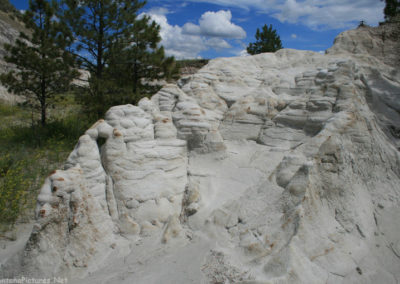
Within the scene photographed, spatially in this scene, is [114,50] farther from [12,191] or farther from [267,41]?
[267,41]

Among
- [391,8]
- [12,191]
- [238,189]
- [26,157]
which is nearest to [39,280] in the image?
[238,189]

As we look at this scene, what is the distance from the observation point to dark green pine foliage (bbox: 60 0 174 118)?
9.33 metres

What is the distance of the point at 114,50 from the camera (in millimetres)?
9727

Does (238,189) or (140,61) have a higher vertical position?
(140,61)

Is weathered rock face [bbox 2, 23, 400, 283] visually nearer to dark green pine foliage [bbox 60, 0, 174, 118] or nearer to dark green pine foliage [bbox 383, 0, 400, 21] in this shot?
dark green pine foliage [bbox 60, 0, 174, 118]

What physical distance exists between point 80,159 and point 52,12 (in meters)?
7.48

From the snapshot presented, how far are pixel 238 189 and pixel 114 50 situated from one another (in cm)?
775

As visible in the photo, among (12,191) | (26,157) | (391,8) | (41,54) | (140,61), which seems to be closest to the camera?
(12,191)

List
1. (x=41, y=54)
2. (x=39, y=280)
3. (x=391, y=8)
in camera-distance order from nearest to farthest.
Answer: (x=39, y=280) < (x=41, y=54) < (x=391, y=8)

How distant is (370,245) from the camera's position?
123 inches

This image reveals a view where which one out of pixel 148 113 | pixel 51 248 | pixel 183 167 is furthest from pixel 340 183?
pixel 51 248

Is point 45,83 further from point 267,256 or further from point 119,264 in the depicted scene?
point 267,256

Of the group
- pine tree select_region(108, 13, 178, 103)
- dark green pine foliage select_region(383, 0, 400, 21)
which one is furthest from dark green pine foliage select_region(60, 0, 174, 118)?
dark green pine foliage select_region(383, 0, 400, 21)

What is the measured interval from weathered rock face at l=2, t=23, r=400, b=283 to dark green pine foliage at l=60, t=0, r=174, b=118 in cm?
451
